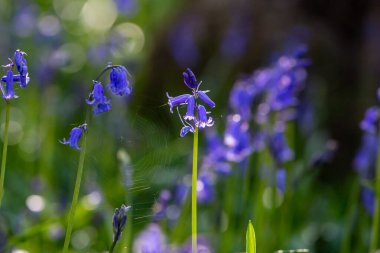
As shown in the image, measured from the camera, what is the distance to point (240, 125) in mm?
3430

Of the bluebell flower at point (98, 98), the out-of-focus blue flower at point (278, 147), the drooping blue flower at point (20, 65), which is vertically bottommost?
the bluebell flower at point (98, 98)

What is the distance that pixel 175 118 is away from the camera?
6.46 meters

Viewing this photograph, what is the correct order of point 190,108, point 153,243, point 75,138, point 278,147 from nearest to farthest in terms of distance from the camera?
point 190,108 → point 75,138 → point 153,243 → point 278,147

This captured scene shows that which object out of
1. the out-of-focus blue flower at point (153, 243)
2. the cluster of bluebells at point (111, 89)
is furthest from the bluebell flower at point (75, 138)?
the out-of-focus blue flower at point (153, 243)

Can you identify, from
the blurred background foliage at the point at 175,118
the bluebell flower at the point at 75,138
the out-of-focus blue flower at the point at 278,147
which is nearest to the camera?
the bluebell flower at the point at 75,138

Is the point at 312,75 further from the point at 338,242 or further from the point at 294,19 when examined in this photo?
the point at 338,242

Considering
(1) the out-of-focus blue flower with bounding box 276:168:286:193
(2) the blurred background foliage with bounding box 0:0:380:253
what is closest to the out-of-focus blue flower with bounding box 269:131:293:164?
(1) the out-of-focus blue flower with bounding box 276:168:286:193

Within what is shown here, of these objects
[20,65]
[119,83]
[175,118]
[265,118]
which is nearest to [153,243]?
[265,118]

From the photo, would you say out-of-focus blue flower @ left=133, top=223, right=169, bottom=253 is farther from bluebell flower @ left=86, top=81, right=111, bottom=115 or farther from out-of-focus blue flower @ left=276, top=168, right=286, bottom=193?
bluebell flower @ left=86, top=81, right=111, bottom=115

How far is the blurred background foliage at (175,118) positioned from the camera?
4.02 metres

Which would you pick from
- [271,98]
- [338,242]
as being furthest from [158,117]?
[271,98]

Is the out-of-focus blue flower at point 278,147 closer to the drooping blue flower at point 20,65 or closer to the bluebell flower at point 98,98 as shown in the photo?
the bluebell flower at point 98,98

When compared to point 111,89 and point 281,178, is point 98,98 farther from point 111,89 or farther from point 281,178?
point 281,178

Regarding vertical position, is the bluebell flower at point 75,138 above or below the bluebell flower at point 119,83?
below
